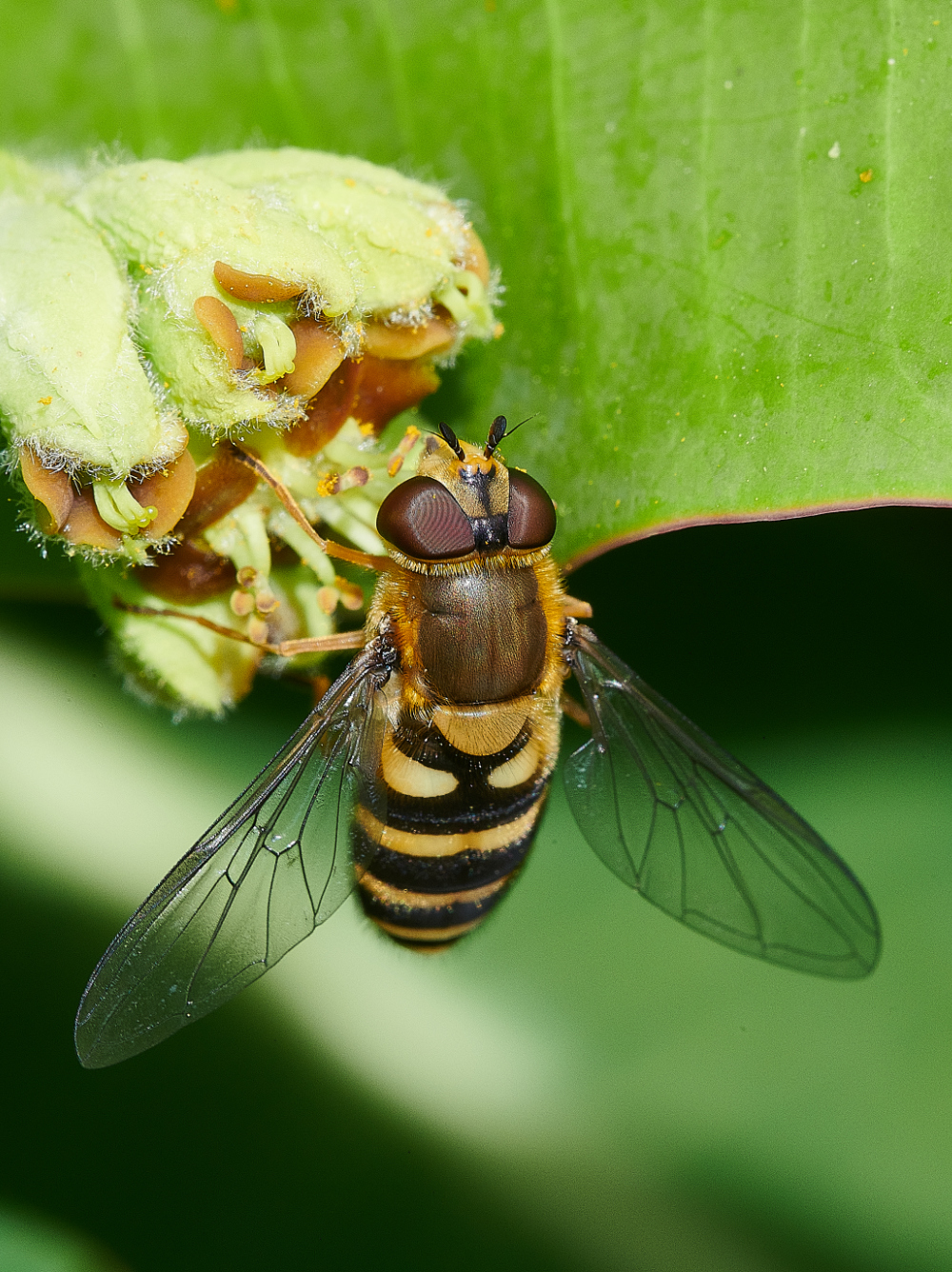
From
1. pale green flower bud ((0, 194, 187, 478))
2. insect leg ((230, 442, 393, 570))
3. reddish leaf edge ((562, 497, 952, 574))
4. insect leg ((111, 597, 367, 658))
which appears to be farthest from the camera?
insect leg ((111, 597, 367, 658))

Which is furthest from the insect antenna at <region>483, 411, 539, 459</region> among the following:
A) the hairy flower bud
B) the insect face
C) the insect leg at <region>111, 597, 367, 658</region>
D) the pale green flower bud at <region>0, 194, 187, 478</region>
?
the pale green flower bud at <region>0, 194, 187, 478</region>

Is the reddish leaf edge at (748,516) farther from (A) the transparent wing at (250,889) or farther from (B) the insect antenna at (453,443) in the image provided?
(A) the transparent wing at (250,889)

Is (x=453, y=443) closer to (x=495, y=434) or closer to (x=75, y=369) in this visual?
(x=495, y=434)

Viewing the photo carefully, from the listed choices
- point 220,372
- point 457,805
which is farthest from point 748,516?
point 220,372

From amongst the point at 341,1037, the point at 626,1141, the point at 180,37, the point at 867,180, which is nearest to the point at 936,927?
the point at 626,1141

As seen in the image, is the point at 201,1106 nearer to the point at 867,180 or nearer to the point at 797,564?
the point at 797,564

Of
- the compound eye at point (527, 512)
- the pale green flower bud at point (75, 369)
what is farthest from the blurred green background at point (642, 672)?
the pale green flower bud at point (75, 369)

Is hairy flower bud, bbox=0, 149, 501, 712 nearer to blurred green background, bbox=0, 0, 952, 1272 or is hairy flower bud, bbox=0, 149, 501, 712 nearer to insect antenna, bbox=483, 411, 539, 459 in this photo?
insect antenna, bbox=483, 411, 539, 459
